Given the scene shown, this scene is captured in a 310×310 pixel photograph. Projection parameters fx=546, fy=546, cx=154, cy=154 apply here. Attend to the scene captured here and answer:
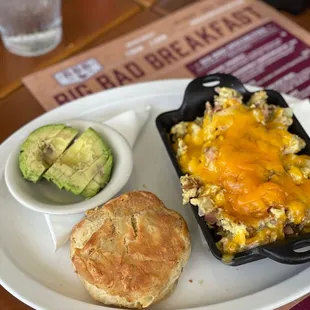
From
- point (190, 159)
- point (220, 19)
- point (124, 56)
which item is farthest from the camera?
point (220, 19)

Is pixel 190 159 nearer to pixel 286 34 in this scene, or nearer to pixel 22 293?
pixel 22 293

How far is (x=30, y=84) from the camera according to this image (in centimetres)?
142

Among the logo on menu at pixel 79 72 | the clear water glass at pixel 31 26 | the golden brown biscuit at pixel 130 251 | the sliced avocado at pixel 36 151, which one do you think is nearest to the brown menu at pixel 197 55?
the logo on menu at pixel 79 72

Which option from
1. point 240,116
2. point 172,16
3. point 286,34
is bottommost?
point 286,34

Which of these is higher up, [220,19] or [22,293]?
[22,293]

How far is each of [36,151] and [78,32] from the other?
64cm

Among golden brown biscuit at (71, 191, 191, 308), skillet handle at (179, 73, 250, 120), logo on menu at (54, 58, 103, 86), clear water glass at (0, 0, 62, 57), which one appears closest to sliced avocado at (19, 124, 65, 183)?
golden brown biscuit at (71, 191, 191, 308)

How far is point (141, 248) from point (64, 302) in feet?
0.51

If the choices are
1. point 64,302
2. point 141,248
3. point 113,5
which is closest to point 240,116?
point 141,248

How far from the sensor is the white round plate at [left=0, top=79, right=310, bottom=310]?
0.91 meters

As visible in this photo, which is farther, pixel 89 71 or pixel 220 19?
pixel 220 19

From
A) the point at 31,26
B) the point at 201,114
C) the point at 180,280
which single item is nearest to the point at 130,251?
the point at 180,280

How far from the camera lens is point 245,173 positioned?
3.17 ft

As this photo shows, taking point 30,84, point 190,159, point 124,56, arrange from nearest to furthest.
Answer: point 190,159 → point 30,84 → point 124,56
